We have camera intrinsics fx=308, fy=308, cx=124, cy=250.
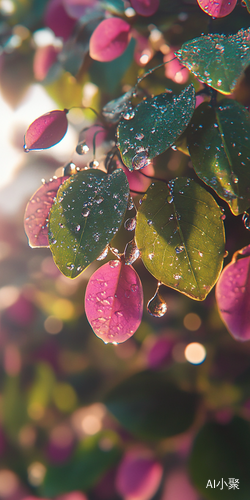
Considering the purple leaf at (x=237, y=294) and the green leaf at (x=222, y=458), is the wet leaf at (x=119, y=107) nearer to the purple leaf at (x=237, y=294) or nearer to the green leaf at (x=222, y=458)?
the purple leaf at (x=237, y=294)

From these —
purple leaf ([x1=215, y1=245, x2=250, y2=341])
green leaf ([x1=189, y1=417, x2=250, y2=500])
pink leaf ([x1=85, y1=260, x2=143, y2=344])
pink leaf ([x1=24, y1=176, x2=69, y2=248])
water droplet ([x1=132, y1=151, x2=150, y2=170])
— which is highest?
water droplet ([x1=132, y1=151, x2=150, y2=170])

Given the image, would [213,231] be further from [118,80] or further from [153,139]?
[118,80]

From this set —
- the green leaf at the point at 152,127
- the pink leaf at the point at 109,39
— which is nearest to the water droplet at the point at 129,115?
the green leaf at the point at 152,127

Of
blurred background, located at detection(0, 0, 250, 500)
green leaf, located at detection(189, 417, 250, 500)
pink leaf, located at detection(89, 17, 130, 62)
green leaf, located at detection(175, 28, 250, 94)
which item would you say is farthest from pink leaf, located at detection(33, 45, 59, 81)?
green leaf, located at detection(189, 417, 250, 500)

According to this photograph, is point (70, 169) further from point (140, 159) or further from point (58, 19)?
point (58, 19)

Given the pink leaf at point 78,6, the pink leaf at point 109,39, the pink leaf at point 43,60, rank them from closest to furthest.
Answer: the pink leaf at point 109,39 → the pink leaf at point 78,6 → the pink leaf at point 43,60

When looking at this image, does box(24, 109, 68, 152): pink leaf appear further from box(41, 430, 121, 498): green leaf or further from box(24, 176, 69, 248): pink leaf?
box(41, 430, 121, 498): green leaf

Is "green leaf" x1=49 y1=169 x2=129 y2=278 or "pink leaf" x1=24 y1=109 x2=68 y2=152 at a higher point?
"pink leaf" x1=24 y1=109 x2=68 y2=152

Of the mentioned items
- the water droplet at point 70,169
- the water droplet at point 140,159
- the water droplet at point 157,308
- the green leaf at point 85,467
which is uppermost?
the water droplet at point 140,159
